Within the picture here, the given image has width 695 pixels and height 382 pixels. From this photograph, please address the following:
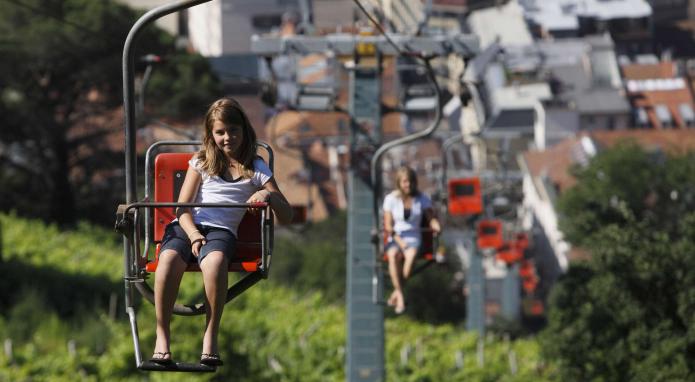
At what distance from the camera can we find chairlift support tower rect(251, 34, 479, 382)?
20828 millimetres

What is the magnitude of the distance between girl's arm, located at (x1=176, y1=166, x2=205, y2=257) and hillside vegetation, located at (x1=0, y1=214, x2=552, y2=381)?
23093 mm

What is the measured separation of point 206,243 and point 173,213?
76 cm

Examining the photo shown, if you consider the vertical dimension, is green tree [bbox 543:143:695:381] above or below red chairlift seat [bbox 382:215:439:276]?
below

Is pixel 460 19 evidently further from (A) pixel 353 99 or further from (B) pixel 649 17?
(A) pixel 353 99

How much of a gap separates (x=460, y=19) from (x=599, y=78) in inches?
516

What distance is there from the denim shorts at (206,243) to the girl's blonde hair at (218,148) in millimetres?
269

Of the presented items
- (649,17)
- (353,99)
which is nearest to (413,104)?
(353,99)

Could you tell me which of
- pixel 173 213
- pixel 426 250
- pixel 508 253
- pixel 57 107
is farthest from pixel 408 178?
pixel 57 107

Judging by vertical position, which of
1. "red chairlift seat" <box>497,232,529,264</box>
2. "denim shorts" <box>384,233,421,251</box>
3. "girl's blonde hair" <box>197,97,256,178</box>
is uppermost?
"girl's blonde hair" <box>197,97,256,178</box>

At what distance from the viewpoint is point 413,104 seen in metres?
24.1

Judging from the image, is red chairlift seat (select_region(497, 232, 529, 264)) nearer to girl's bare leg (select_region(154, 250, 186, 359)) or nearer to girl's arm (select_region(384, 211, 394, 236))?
girl's arm (select_region(384, 211, 394, 236))

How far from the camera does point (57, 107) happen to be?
56219 mm

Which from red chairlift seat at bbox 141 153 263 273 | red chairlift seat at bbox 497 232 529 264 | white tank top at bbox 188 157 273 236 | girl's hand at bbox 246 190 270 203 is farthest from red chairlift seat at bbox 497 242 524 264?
girl's hand at bbox 246 190 270 203

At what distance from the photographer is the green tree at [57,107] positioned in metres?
53.3
